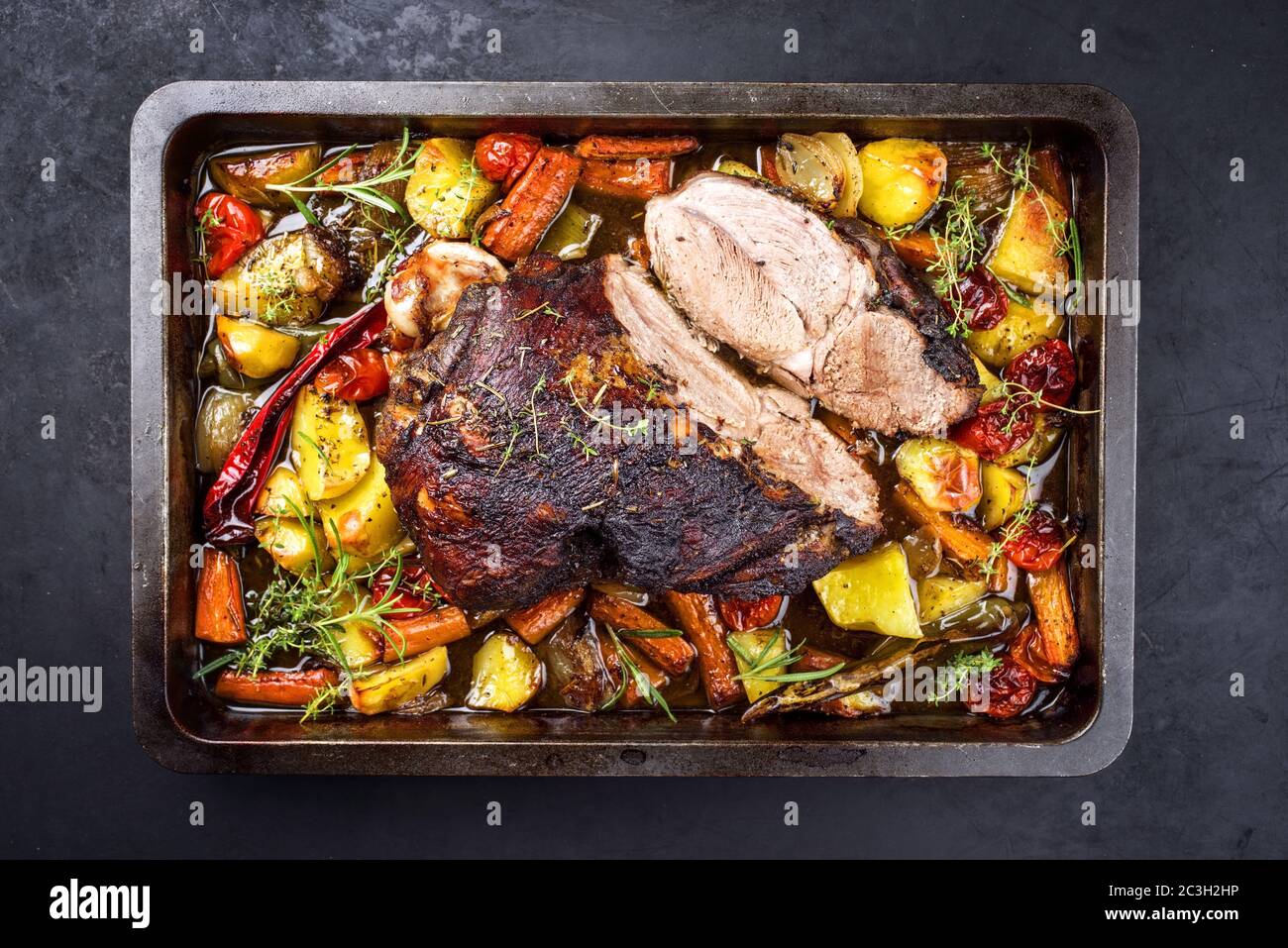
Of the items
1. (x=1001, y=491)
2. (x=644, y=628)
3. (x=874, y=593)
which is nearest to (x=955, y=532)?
(x=1001, y=491)

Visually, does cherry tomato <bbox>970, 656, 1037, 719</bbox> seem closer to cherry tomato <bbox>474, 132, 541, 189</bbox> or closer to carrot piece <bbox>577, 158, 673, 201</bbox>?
carrot piece <bbox>577, 158, 673, 201</bbox>

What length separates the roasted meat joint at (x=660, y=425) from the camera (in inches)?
108

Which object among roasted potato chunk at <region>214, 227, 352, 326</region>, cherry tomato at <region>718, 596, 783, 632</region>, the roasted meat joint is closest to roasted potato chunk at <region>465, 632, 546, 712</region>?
the roasted meat joint

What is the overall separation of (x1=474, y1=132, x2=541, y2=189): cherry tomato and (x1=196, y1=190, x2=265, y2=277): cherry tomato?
31.9 inches

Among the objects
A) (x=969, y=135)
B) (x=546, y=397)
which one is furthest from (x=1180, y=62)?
(x=546, y=397)

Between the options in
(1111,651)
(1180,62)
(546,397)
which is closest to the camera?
(546,397)

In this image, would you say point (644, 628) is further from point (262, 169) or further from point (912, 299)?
point (262, 169)

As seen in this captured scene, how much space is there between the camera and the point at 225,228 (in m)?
3.02

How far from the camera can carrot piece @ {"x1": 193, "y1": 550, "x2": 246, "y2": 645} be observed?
120 inches

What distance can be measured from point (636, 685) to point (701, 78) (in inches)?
84.6

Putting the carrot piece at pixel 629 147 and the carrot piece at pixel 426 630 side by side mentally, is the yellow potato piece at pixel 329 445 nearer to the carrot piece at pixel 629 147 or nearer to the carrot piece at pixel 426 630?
the carrot piece at pixel 426 630

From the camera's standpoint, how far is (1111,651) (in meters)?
2.88

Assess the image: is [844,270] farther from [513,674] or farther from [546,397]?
[513,674]
